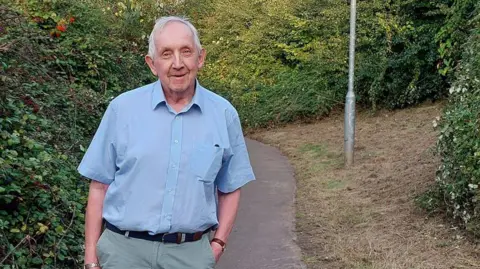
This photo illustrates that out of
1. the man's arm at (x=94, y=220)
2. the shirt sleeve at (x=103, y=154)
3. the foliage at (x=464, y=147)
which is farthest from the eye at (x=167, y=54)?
the foliage at (x=464, y=147)

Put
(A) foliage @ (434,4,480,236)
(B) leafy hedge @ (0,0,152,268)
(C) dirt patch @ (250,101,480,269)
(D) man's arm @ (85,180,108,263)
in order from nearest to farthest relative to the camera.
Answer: (D) man's arm @ (85,180,108,263) < (B) leafy hedge @ (0,0,152,268) < (A) foliage @ (434,4,480,236) < (C) dirt patch @ (250,101,480,269)

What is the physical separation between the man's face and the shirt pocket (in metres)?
0.28

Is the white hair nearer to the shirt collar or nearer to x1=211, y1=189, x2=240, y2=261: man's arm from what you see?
the shirt collar

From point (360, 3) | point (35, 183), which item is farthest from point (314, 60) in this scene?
point (35, 183)

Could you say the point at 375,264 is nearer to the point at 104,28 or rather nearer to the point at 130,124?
the point at 130,124

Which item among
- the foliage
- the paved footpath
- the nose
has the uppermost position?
the nose

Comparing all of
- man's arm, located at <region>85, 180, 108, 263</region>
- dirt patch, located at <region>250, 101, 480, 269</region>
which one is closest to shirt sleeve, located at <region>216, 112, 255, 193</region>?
man's arm, located at <region>85, 180, 108, 263</region>

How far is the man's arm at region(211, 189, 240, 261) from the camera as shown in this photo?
2.83 meters

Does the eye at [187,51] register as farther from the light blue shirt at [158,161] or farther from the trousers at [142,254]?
the trousers at [142,254]

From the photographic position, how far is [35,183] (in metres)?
4.45

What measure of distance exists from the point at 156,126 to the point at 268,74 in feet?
55.3

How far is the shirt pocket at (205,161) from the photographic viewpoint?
265 centimetres

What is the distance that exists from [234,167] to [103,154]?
0.59 m

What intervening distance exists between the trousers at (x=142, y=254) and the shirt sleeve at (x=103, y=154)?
27cm
